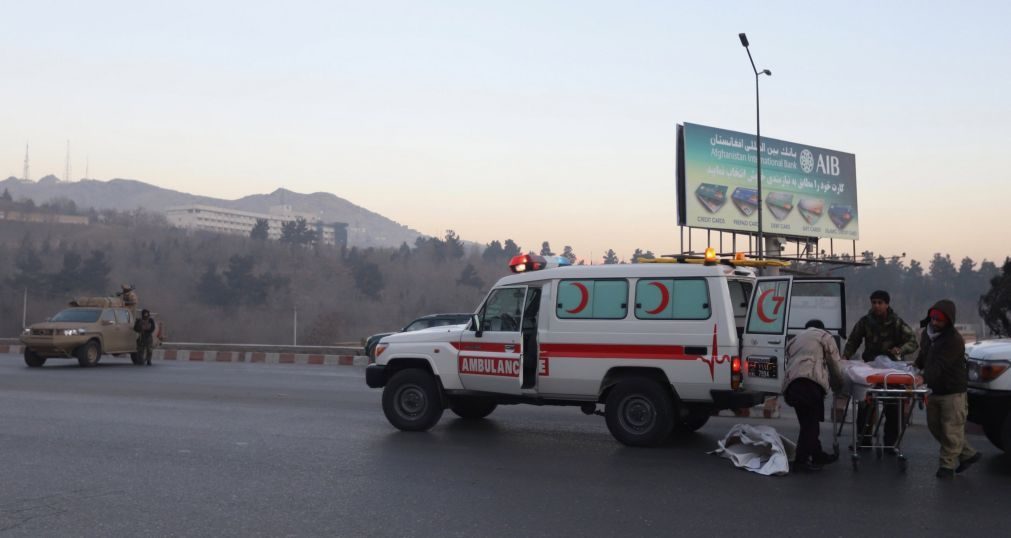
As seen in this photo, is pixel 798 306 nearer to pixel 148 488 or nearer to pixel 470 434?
pixel 470 434

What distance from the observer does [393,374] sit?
13000 millimetres

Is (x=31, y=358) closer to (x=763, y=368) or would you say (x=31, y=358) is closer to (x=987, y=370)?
(x=763, y=368)

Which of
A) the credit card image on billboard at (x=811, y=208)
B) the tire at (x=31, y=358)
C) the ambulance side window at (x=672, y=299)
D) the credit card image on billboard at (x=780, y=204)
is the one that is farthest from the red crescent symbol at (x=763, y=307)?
the credit card image on billboard at (x=811, y=208)

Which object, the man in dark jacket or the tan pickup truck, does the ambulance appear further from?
the tan pickup truck

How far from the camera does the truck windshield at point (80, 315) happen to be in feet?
89.3

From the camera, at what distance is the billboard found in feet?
131

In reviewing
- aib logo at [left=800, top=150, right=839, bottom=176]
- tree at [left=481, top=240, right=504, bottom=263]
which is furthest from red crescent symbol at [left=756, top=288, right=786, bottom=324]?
tree at [left=481, top=240, right=504, bottom=263]

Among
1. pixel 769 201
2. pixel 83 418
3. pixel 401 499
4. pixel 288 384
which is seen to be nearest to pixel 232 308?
pixel 769 201

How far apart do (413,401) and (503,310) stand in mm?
1674

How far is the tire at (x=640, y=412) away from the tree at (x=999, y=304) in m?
14.1

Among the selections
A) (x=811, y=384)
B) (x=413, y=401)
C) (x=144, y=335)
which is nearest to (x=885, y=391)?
(x=811, y=384)

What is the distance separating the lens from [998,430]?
34.0 feet

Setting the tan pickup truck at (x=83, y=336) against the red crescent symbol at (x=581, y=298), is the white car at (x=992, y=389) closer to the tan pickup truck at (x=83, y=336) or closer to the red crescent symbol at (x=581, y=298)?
the red crescent symbol at (x=581, y=298)

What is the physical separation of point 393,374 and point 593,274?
3056 mm
